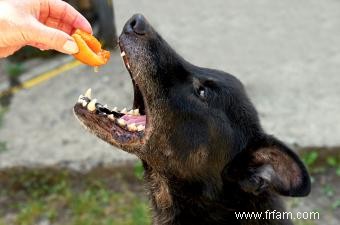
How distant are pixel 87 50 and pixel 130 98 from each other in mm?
2869

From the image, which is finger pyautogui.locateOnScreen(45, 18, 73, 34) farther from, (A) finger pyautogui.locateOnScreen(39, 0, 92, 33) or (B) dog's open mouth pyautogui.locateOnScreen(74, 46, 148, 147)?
(B) dog's open mouth pyautogui.locateOnScreen(74, 46, 148, 147)

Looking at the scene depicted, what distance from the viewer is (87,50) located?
365 centimetres

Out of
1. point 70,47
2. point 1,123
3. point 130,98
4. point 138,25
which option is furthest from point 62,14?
point 1,123

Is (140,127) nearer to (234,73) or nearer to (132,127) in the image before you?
(132,127)

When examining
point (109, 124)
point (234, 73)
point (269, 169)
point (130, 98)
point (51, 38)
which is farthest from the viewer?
point (234, 73)

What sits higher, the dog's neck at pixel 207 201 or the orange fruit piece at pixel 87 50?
the orange fruit piece at pixel 87 50

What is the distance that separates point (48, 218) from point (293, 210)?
2.06m

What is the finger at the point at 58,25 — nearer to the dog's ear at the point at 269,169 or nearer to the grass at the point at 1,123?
the dog's ear at the point at 269,169

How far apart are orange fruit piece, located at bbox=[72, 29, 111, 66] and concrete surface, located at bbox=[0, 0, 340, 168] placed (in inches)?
88.5

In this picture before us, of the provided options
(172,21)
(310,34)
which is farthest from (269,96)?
(172,21)

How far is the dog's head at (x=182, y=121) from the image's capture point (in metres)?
3.73

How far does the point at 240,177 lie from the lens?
383 cm

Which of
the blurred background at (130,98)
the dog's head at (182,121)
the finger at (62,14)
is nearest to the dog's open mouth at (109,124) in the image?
the dog's head at (182,121)

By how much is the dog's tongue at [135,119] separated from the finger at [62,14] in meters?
0.55
